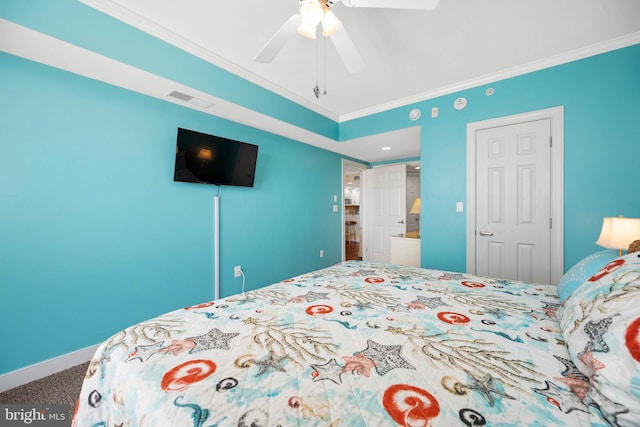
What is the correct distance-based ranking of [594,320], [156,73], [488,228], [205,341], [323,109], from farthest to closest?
1. [323,109]
2. [488,228]
3. [156,73]
4. [205,341]
5. [594,320]

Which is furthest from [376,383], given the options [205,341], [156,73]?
[156,73]

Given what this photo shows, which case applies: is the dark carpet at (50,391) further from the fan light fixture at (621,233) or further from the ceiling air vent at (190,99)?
the fan light fixture at (621,233)

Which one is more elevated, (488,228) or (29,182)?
(29,182)

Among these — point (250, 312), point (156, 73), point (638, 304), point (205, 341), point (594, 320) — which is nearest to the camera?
point (638, 304)

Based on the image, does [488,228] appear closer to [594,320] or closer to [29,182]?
[594,320]

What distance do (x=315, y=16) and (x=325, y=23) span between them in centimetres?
10

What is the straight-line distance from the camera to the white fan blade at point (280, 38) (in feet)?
4.95

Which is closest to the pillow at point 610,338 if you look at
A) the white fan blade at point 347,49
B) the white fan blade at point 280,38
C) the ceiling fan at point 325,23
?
the ceiling fan at point 325,23

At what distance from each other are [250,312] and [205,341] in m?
0.28

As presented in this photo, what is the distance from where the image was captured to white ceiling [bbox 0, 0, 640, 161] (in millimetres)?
1745

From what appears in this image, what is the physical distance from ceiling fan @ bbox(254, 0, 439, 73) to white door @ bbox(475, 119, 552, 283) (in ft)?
6.18

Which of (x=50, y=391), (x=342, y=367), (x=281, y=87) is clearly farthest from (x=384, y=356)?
(x=281, y=87)

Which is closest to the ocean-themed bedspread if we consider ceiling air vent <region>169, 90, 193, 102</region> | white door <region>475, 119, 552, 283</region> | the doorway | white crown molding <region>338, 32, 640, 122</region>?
white door <region>475, 119, 552, 283</region>

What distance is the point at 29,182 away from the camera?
1753 mm
